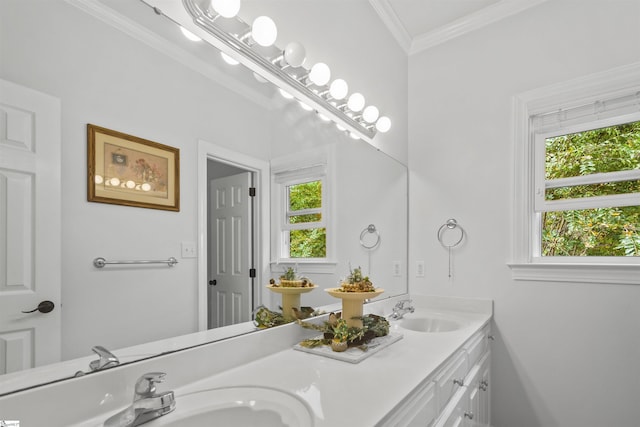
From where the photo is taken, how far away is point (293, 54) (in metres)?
1.27

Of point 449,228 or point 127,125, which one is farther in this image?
point 449,228

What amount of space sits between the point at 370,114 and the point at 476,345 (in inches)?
51.1

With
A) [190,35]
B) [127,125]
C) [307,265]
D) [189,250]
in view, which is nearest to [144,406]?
[189,250]

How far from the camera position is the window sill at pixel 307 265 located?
129 centimetres

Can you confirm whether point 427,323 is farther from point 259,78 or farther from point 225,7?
point 225,7

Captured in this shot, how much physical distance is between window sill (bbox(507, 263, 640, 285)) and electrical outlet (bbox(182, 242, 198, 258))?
175cm

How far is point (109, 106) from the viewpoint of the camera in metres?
0.79

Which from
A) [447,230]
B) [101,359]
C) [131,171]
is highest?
[131,171]

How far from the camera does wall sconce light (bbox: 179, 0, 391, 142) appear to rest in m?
1.03

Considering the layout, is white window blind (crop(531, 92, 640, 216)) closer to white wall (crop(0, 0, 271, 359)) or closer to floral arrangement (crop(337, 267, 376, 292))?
floral arrangement (crop(337, 267, 376, 292))

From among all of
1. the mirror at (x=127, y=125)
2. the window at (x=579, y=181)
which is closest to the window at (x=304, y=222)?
the mirror at (x=127, y=125)

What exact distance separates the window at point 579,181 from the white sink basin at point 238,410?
5.32ft

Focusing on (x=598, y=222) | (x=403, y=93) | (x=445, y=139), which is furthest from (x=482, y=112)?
(x=598, y=222)

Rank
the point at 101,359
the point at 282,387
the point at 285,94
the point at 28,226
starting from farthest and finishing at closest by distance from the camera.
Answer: the point at 285,94
the point at 282,387
the point at 101,359
the point at 28,226
